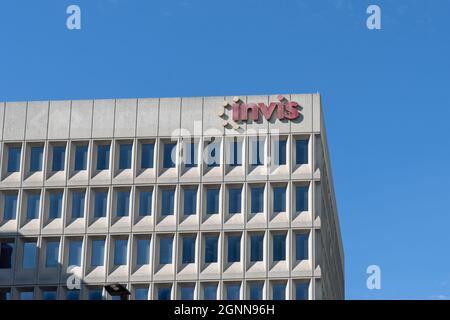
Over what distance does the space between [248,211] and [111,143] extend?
1208cm

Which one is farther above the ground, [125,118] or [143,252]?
[125,118]

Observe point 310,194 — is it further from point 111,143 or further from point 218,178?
point 111,143

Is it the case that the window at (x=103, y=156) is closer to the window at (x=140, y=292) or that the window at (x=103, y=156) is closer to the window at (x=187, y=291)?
the window at (x=140, y=292)

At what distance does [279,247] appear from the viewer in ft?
238

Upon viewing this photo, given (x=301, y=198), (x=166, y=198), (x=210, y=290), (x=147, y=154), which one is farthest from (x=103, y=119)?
(x=301, y=198)

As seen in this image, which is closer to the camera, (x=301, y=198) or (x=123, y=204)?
(x=301, y=198)

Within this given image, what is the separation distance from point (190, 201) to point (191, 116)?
6546 mm

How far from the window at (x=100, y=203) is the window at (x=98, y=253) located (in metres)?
2.05

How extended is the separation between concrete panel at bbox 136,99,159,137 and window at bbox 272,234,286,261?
493 inches

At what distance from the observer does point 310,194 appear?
73.4 meters

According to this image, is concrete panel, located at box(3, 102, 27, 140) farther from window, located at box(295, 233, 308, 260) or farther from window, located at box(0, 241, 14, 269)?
window, located at box(295, 233, 308, 260)

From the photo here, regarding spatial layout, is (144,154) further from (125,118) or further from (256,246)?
(256,246)

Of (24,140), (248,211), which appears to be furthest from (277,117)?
(24,140)
